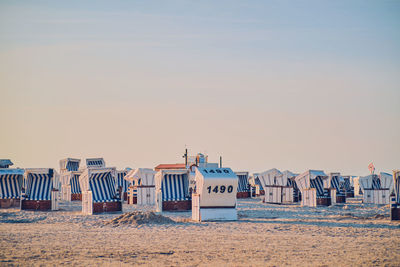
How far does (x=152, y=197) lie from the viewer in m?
37.5

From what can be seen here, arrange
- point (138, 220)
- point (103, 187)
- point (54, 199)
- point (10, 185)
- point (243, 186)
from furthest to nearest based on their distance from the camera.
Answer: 1. point (243, 186)
2. point (10, 185)
3. point (54, 199)
4. point (103, 187)
5. point (138, 220)

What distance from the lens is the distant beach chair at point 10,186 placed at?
111 feet

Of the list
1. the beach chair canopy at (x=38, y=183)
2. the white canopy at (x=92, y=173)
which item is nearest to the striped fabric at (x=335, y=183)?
the white canopy at (x=92, y=173)

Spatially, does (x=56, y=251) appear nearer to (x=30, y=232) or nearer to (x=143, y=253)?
(x=143, y=253)

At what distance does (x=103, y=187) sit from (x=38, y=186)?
4.78 m

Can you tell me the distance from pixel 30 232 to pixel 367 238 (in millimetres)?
11777

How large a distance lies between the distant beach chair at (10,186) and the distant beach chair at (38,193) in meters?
3.02

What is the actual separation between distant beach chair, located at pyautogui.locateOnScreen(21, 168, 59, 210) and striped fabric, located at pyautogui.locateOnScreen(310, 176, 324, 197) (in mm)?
17213

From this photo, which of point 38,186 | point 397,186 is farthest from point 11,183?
point 397,186

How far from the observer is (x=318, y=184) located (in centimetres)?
3731

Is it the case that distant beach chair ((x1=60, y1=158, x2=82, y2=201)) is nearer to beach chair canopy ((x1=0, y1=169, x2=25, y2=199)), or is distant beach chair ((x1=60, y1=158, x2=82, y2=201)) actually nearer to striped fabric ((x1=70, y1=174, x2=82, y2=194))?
striped fabric ((x1=70, y1=174, x2=82, y2=194))

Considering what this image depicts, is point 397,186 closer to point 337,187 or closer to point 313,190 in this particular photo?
point 313,190

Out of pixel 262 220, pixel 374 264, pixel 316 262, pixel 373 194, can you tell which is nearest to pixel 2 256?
pixel 316 262

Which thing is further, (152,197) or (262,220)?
(152,197)
